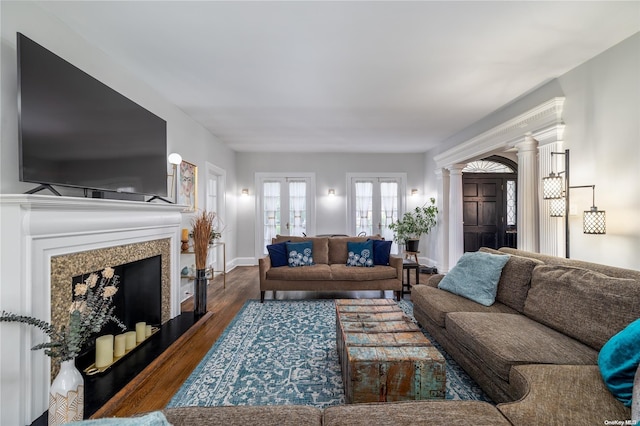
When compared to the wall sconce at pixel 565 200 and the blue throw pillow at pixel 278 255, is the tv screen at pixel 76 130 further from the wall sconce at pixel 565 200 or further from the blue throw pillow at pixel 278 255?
the wall sconce at pixel 565 200

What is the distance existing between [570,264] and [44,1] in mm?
4336

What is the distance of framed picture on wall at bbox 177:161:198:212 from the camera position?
4.00m

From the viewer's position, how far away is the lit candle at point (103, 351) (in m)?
2.18

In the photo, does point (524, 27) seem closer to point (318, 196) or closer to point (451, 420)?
point (451, 420)

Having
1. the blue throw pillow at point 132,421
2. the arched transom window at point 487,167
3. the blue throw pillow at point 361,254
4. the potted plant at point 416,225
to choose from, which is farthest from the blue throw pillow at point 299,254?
the arched transom window at point 487,167

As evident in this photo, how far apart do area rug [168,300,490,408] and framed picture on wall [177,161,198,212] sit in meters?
1.87

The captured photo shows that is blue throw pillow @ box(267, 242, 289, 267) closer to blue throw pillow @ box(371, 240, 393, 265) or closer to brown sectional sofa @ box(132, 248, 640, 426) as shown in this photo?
blue throw pillow @ box(371, 240, 393, 265)

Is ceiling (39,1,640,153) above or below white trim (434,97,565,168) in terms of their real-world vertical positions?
above

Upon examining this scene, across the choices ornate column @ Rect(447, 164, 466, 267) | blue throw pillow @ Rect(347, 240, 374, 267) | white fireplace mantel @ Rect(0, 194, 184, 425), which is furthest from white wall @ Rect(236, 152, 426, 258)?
white fireplace mantel @ Rect(0, 194, 184, 425)

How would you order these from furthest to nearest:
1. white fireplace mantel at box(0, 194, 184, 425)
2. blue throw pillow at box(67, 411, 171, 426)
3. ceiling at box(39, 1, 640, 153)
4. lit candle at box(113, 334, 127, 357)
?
lit candle at box(113, 334, 127, 357), ceiling at box(39, 1, 640, 153), white fireplace mantel at box(0, 194, 184, 425), blue throw pillow at box(67, 411, 171, 426)

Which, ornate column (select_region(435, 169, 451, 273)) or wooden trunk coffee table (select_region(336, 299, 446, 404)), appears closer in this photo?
wooden trunk coffee table (select_region(336, 299, 446, 404))

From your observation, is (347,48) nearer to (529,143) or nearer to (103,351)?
(529,143)

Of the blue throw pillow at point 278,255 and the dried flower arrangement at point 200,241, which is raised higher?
the dried flower arrangement at point 200,241

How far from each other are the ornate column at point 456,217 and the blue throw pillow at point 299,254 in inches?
118
